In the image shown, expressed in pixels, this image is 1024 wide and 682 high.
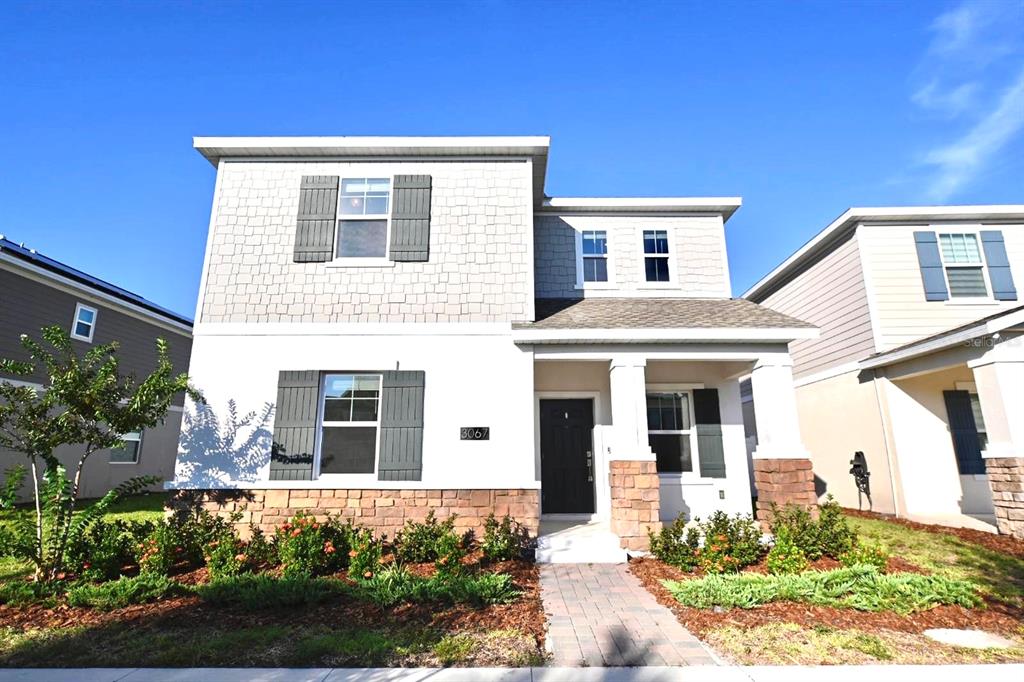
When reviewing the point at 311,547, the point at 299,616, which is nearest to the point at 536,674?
the point at 299,616

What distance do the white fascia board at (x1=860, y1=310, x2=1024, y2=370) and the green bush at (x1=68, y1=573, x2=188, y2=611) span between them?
12.7m

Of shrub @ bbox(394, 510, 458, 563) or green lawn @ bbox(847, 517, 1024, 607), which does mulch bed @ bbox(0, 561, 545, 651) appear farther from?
green lawn @ bbox(847, 517, 1024, 607)

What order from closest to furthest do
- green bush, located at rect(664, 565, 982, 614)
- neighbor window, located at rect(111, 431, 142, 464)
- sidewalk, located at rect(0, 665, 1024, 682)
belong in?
1. sidewalk, located at rect(0, 665, 1024, 682)
2. green bush, located at rect(664, 565, 982, 614)
3. neighbor window, located at rect(111, 431, 142, 464)

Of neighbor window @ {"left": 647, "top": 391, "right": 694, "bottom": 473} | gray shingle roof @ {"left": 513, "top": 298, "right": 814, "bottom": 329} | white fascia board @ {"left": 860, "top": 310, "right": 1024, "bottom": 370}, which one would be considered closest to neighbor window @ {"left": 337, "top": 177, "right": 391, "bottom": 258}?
gray shingle roof @ {"left": 513, "top": 298, "right": 814, "bottom": 329}

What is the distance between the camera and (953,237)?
11477 millimetres

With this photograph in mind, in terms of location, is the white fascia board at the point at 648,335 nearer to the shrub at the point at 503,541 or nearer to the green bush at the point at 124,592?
the shrub at the point at 503,541

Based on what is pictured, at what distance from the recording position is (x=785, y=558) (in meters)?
6.19

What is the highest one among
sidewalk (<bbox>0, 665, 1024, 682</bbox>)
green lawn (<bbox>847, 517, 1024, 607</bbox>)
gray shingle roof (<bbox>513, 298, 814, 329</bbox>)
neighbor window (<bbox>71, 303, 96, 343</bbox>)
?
neighbor window (<bbox>71, 303, 96, 343</bbox>)

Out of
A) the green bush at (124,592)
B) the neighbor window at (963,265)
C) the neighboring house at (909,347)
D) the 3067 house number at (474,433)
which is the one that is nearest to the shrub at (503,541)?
the 3067 house number at (474,433)

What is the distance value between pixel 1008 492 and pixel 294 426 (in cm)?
1212

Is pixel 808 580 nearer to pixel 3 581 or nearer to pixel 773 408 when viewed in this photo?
pixel 773 408

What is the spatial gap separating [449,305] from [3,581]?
7.08 metres

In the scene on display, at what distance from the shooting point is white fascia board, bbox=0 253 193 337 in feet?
40.5

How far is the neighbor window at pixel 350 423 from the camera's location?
26.4 ft
